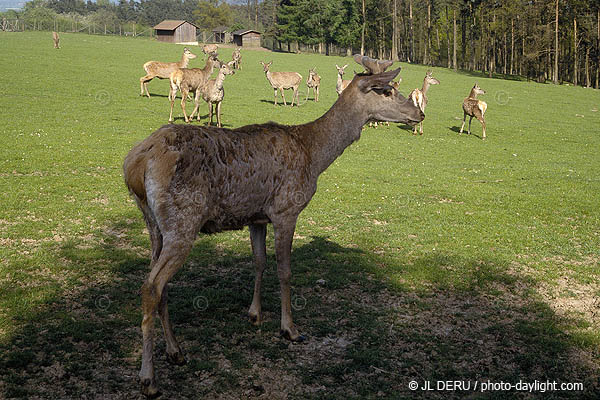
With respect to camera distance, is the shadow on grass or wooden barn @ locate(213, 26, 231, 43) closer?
the shadow on grass

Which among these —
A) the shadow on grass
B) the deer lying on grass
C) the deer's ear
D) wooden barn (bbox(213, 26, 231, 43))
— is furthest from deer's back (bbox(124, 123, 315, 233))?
wooden barn (bbox(213, 26, 231, 43))

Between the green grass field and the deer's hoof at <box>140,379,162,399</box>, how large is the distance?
0.13 meters

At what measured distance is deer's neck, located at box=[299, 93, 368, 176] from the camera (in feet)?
21.2

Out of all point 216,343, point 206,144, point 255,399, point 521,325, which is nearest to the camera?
point 255,399

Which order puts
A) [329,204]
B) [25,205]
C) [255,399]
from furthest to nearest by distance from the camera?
[329,204], [25,205], [255,399]

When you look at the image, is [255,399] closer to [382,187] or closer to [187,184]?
[187,184]

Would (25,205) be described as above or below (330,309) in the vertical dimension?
above

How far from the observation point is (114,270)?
7.68m

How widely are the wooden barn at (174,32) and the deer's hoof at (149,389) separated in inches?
3091

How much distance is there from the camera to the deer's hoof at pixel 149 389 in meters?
4.80

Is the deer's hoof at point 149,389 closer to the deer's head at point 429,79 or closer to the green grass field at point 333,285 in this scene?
the green grass field at point 333,285

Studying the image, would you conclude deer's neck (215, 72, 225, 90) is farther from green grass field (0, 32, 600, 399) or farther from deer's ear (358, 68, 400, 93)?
deer's ear (358, 68, 400, 93)

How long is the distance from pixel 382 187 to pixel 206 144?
9.39m

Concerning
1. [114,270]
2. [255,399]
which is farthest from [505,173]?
[255,399]
